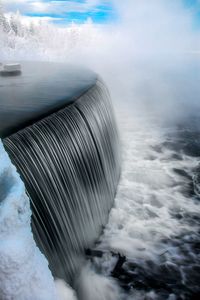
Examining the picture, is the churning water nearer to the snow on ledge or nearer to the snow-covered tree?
the snow on ledge

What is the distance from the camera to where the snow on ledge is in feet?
10.1

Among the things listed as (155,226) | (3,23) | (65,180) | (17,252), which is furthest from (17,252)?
(3,23)

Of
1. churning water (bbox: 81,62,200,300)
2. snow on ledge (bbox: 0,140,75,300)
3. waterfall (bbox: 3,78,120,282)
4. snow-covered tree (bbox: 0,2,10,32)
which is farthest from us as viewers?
snow-covered tree (bbox: 0,2,10,32)

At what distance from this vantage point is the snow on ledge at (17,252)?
3064 mm

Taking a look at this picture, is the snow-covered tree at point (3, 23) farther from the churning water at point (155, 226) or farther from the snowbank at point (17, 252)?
the snowbank at point (17, 252)

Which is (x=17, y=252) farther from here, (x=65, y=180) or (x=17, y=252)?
(x=65, y=180)

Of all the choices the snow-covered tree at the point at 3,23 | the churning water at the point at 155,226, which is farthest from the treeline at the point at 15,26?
the churning water at the point at 155,226

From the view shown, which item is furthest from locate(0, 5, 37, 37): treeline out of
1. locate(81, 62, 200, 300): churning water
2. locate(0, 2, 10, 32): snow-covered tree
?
locate(81, 62, 200, 300): churning water

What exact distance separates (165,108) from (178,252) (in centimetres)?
1686

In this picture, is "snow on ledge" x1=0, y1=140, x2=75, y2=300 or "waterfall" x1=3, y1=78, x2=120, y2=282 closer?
"snow on ledge" x1=0, y1=140, x2=75, y2=300

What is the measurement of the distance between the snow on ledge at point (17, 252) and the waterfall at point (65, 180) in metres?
1.90

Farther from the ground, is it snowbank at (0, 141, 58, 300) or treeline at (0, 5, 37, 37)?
snowbank at (0, 141, 58, 300)

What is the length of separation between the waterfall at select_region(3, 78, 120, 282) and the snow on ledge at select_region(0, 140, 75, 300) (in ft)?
6.25

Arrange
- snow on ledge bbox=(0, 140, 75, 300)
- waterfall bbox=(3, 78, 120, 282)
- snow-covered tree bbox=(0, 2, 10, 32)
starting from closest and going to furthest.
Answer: snow on ledge bbox=(0, 140, 75, 300), waterfall bbox=(3, 78, 120, 282), snow-covered tree bbox=(0, 2, 10, 32)
